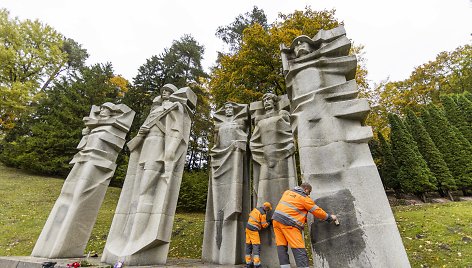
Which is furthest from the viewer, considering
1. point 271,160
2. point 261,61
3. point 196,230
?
point 261,61

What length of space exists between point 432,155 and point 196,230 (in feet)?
54.7

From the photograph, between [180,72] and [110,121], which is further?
[180,72]

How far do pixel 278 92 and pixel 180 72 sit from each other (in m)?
12.7

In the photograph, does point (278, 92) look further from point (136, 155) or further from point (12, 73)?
point (12, 73)

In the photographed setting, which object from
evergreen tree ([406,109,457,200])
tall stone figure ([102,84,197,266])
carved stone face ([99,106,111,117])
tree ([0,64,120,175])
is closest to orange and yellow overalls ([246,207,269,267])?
tall stone figure ([102,84,197,266])

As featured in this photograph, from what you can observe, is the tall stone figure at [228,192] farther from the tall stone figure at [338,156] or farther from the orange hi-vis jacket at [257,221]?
the tall stone figure at [338,156]

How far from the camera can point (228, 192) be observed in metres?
6.89

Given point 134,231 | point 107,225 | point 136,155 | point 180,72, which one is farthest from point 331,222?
point 180,72

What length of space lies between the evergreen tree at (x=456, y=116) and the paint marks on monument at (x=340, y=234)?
22.7 m

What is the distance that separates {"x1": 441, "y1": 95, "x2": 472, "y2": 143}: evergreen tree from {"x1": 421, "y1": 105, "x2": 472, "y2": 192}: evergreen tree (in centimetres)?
117

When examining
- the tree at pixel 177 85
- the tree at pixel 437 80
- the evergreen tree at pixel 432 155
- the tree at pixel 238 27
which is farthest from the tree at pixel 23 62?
the tree at pixel 437 80

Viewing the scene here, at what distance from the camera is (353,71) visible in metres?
5.28

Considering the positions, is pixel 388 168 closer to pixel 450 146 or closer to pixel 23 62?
pixel 450 146

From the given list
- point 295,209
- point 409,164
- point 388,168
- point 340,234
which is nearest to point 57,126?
point 295,209
